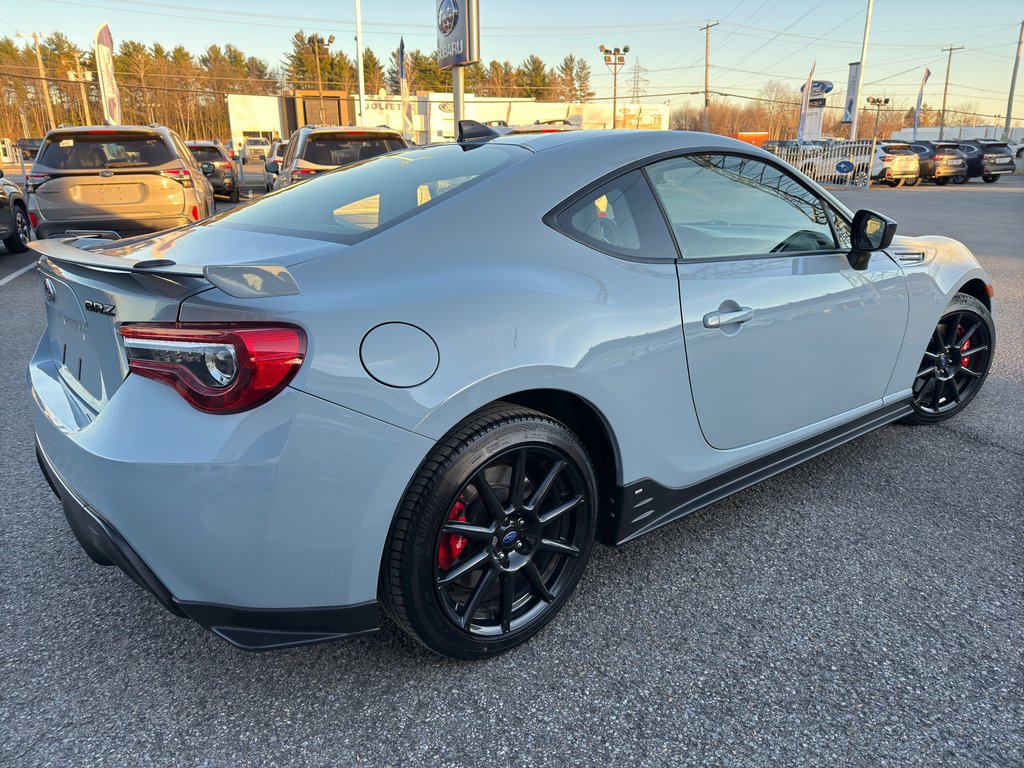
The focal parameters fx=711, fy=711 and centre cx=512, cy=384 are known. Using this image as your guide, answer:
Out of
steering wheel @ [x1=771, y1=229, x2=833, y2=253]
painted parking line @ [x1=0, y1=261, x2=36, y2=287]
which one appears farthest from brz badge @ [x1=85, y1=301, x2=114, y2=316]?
painted parking line @ [x1=0, y1=261, x2=36, y2=287]

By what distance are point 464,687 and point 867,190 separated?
2743cm

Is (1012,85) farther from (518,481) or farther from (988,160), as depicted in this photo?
(518,481)

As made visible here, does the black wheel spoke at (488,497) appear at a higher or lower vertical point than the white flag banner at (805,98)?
lower

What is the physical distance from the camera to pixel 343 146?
10586 millimetres

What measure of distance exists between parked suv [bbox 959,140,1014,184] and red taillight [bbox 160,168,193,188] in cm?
3202

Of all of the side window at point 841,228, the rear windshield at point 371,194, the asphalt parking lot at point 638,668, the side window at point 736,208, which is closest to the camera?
the asphalt parking lot at point 638,668

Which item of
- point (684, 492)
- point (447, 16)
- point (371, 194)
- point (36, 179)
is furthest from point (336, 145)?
point (684, 492)

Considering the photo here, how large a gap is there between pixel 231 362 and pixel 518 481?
33.4 inches

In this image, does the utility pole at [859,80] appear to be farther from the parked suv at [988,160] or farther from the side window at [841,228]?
the side window at [841,228]

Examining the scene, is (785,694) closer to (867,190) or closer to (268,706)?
(268,706)

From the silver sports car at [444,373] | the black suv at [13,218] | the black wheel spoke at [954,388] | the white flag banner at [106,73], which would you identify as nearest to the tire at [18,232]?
the black suv at [13,218]

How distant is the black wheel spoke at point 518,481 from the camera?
6.59ft

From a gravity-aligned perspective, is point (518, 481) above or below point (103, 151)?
below

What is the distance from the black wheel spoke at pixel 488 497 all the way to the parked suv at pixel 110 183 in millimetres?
7521
